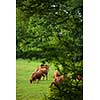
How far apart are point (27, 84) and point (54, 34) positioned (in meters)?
0.40

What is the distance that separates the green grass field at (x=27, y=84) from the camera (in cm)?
188

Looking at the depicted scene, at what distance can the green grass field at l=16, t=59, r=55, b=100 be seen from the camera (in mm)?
1884

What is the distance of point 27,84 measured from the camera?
1.90m

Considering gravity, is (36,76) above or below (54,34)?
below

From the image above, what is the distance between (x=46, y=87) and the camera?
1925mm

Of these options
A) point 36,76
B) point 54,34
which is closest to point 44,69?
point 36,76

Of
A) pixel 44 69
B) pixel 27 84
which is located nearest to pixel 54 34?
pixel 44 69

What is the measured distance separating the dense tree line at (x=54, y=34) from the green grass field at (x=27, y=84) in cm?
6

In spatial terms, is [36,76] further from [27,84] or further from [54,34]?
[54,34]
